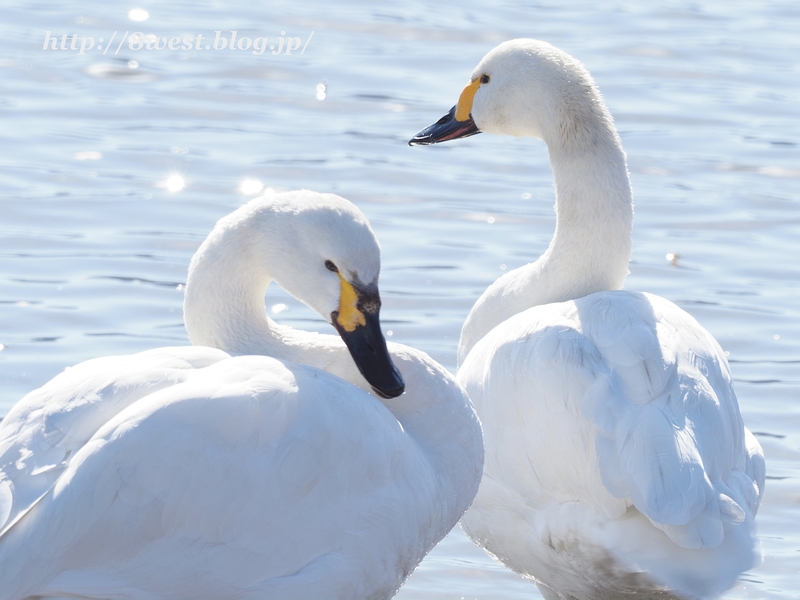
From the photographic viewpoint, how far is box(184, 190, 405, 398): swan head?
4.59 metres

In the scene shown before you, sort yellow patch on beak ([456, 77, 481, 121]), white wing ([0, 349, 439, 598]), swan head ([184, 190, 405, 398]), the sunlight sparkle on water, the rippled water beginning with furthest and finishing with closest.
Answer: the sunlight sparkle on water < the rippled water < yellow patch on beak ([456, 77, 481, 121]) < swan head ([184, 190, 405, 398]) < white wing ([0, 349, 439, 598])

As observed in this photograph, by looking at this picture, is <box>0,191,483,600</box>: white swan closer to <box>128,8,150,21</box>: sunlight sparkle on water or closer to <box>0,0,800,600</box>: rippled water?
<box>0,0,800,600</box>: rippled water

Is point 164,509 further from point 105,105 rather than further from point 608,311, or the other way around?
point 105,105

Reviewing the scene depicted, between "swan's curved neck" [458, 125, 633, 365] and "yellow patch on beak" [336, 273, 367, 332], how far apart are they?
1.48 meters

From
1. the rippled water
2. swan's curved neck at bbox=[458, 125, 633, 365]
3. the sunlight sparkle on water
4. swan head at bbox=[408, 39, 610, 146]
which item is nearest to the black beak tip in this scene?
the rippled water

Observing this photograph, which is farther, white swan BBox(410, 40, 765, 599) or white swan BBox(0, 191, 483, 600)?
white swan BBox(410, 40, 765, 599)

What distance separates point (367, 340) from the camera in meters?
4.67

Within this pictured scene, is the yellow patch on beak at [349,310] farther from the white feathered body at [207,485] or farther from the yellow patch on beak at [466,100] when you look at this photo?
the yellow patch on beak at [466,100]

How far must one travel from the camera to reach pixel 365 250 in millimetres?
4570

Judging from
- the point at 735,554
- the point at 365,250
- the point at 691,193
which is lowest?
the point at 691,193

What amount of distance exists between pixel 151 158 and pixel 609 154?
16.2 feet

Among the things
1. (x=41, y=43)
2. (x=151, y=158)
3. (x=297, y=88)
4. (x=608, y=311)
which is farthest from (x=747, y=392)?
(x=41, y=43)

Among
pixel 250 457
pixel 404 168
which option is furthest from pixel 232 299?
pixel 404 168

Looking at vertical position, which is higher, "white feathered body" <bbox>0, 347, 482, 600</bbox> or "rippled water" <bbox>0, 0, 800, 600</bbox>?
"white feathered body" <bbox>0, 347, 482, 600</bbox>
